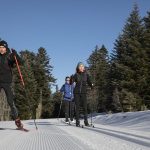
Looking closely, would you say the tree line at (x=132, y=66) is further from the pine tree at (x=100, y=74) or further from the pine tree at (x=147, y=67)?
the pine tree at (x=100, y=74)

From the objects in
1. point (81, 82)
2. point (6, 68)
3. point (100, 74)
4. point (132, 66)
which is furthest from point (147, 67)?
point (6, 68)

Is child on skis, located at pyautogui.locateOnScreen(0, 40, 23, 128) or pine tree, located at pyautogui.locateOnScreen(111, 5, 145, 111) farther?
pine tree, located at pyautogui.locateOnScreen(111, 5, 145, 111)

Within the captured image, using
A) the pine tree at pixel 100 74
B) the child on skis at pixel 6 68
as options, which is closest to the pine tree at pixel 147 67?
the pine tree at pixel 100 74

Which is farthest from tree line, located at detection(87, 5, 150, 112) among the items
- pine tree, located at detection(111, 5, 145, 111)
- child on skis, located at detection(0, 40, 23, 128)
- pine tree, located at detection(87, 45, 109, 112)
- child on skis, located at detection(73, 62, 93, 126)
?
child on skis, located at detection(0, 40, 23, 128)

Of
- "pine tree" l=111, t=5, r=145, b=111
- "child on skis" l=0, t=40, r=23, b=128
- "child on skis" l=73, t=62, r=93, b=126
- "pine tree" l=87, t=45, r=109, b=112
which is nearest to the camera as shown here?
"child on skis" l=0, t=40, r=23, b=128

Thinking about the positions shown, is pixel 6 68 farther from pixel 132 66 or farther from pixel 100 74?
pixel 100 74

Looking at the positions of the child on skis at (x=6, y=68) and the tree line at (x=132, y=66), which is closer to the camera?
the child on skis at (x=6, y=68)

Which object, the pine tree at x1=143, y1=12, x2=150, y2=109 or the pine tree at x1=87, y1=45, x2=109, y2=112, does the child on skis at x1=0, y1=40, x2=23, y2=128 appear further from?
the pine tree at x1=87, y1=45, x2=109, y2=112

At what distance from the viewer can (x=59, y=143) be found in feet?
21.9

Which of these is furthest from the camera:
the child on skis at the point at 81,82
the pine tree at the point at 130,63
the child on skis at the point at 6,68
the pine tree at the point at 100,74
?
the pine tree at the point at 100,74

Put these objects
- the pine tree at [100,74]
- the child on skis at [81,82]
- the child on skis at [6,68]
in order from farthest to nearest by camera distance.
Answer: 1. the pine tree at [100,74]
2. the child on skis at [81,82]
3. the child on skis at [6,68]

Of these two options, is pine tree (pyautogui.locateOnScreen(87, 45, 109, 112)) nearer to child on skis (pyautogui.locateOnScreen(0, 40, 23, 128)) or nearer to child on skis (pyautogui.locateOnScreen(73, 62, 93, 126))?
child on skis (pyautogui.locateOnScreen(73, 62, 93, 126))

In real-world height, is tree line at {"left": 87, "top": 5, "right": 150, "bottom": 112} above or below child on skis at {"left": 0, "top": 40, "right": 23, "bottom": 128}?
above

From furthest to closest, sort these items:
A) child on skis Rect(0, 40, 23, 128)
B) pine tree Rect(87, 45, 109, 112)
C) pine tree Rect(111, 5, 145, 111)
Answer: pine tree Rect(87, 45, 109, 112) < pine tree Rect(111, 5, 145, 111) < child on skis Rect(0, 40, 23, 128)
